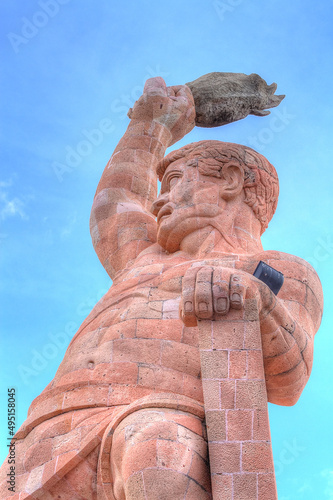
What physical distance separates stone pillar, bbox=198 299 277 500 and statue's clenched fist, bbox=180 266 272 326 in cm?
9

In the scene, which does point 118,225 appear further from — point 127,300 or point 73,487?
point 73,487

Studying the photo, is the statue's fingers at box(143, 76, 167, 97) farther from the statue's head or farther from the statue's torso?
the statue's torso

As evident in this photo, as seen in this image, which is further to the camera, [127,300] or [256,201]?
Result: [256,201]

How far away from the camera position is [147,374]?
25.9 feet

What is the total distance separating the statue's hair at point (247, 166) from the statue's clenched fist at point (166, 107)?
1614 millimetres

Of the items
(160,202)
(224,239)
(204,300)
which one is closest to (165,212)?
(160,202)

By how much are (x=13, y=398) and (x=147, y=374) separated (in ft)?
6.02

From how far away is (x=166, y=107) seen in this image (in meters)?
12.5

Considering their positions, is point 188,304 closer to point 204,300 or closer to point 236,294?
point 204,300

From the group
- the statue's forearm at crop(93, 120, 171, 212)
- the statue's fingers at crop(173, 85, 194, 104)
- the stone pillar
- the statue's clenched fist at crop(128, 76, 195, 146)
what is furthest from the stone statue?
the statue's fingers at crop(173, 85, 194, 104)

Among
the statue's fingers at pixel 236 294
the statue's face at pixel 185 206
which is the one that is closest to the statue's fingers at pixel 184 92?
the statue's face at pixel 185 206

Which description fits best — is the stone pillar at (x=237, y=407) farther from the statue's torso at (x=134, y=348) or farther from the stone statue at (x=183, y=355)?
the statue's torso at (x=134, y=348)

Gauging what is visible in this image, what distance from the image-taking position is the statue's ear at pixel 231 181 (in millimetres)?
10359

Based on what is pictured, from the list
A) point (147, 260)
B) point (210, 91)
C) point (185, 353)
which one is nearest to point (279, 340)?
point (185, 353)
